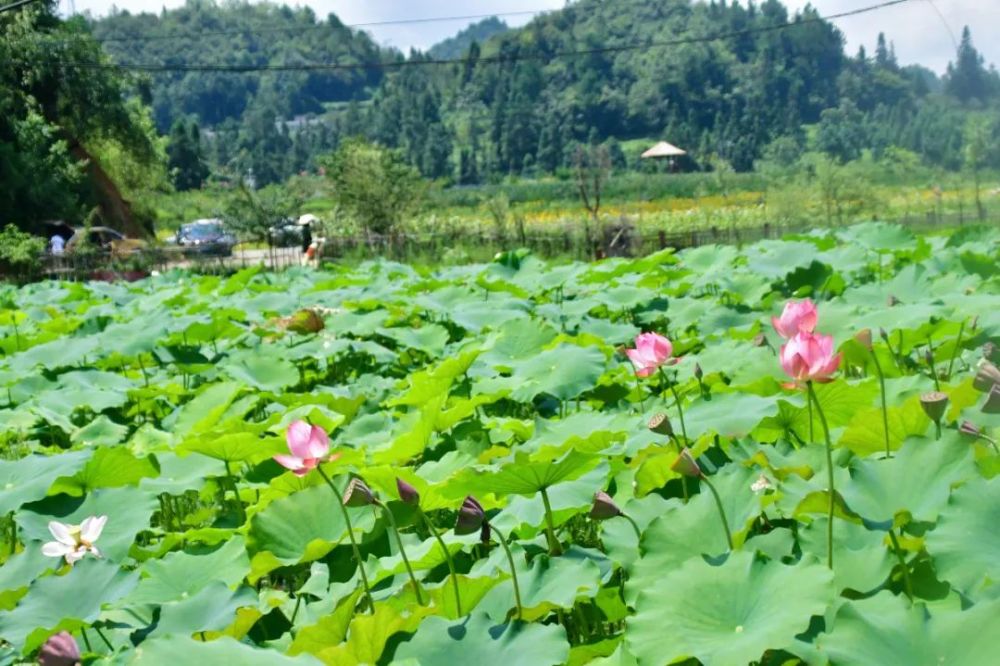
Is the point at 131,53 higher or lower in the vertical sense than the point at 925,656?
higher

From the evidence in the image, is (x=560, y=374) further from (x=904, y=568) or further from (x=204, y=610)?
(x=904, y=568)

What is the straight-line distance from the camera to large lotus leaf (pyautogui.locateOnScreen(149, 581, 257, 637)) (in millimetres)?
1222

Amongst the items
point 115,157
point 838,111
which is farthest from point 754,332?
point 838,111

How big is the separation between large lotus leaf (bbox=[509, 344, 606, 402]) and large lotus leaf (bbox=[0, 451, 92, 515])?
2.74ft

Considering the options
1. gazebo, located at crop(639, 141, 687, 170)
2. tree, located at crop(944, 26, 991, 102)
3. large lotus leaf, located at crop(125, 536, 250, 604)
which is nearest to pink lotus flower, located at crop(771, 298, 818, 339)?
large lotus leaf, located at crop(125, 536, 250, 604)

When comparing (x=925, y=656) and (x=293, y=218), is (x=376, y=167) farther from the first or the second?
(x=925, y=656)

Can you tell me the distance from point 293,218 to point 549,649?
2379cm

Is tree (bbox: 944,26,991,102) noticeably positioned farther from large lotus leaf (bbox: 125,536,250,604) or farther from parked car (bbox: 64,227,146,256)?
large lotus leaf (bbox: 125,536,250,604)

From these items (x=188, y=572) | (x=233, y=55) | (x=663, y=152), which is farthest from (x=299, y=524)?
(x=233, y=55)

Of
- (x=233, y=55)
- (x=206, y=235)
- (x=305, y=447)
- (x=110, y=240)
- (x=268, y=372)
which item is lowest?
(x=206, y=235)

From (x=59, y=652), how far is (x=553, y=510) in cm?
66

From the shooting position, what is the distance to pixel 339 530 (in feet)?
4.78

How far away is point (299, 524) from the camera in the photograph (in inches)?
57.4

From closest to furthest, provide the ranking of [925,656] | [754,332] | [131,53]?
[925,656] < [754,332] < [131,53]
